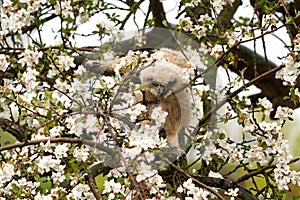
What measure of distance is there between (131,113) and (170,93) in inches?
15.9

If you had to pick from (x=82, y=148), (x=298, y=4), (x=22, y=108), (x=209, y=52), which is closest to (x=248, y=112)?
(x=209, y=52)

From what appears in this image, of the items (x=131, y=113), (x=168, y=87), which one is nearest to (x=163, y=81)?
(x=168, y=87)

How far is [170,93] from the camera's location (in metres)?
2.09

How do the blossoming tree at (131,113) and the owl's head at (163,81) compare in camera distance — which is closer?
the blossoming tree at (131,113)

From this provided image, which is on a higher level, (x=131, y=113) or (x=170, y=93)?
(x=170, y=93)

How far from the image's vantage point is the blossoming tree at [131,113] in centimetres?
174

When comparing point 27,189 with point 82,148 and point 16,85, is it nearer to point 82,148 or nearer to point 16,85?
point 82,148

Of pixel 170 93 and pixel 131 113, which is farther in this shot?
pixel 170 93

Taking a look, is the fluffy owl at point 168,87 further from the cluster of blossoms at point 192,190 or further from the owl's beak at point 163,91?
the cluster of blossoms at point 192,190

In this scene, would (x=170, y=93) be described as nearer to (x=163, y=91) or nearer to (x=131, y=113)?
(x=163, y=91)

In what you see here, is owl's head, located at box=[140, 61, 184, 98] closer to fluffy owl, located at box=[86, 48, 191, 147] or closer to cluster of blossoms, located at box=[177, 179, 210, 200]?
fluffy owl, located at box=[86, 48, 191, 147]

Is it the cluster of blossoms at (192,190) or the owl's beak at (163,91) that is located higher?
the owl's beak at (163,91)

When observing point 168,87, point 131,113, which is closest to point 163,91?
point 168,87

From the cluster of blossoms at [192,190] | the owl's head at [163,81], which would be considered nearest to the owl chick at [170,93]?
the owl's head at [163,81]
